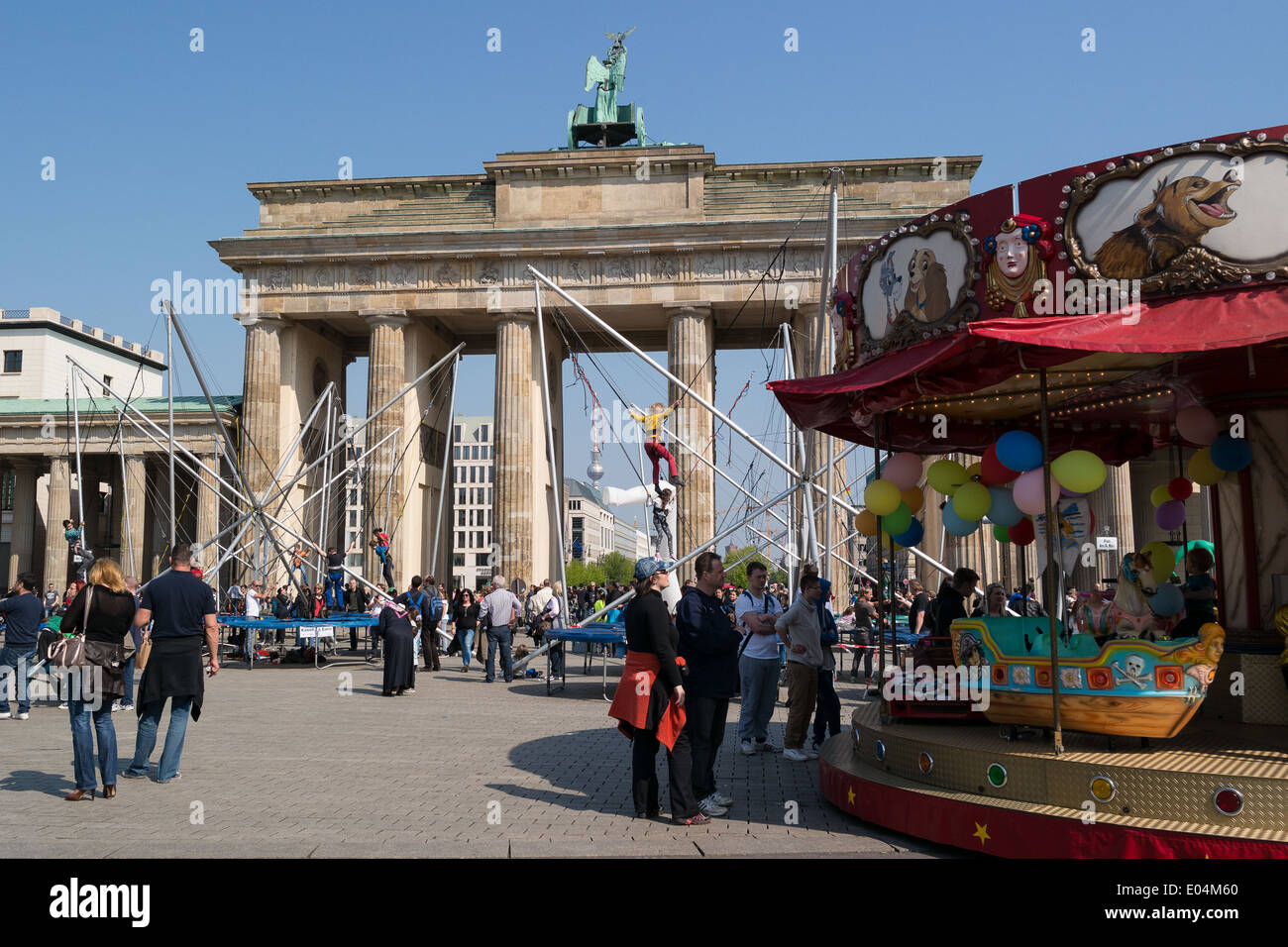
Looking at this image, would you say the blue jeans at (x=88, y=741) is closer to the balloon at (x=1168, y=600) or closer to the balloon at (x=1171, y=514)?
the balloon at (x=1168, y=600)

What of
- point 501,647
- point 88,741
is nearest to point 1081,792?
point 88,741

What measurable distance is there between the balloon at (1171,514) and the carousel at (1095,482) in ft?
4.59

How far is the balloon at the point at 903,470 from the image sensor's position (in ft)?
33.4

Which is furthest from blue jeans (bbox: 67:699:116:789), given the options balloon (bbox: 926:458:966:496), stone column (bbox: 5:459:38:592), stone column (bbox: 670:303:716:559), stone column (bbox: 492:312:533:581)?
stone column (bbox: 5:459:38:592)

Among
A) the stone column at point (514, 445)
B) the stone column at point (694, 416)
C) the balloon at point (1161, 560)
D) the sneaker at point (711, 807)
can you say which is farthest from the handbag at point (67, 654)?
the stone column at point (514, 445)

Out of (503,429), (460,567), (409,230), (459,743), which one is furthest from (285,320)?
(460,567)

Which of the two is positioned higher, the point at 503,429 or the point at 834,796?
the point at 503,429

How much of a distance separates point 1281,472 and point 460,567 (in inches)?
4204

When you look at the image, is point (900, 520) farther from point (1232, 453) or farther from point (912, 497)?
point (1232, 453)

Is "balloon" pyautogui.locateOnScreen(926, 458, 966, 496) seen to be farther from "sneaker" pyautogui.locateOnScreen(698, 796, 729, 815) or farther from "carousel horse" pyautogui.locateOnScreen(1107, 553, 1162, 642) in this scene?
"sneaker" pyautogui.locateOnScreen(698, 796, 729, 815)

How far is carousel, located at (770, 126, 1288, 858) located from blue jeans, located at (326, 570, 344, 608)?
76.4 feet

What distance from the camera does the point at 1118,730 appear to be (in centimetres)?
706
